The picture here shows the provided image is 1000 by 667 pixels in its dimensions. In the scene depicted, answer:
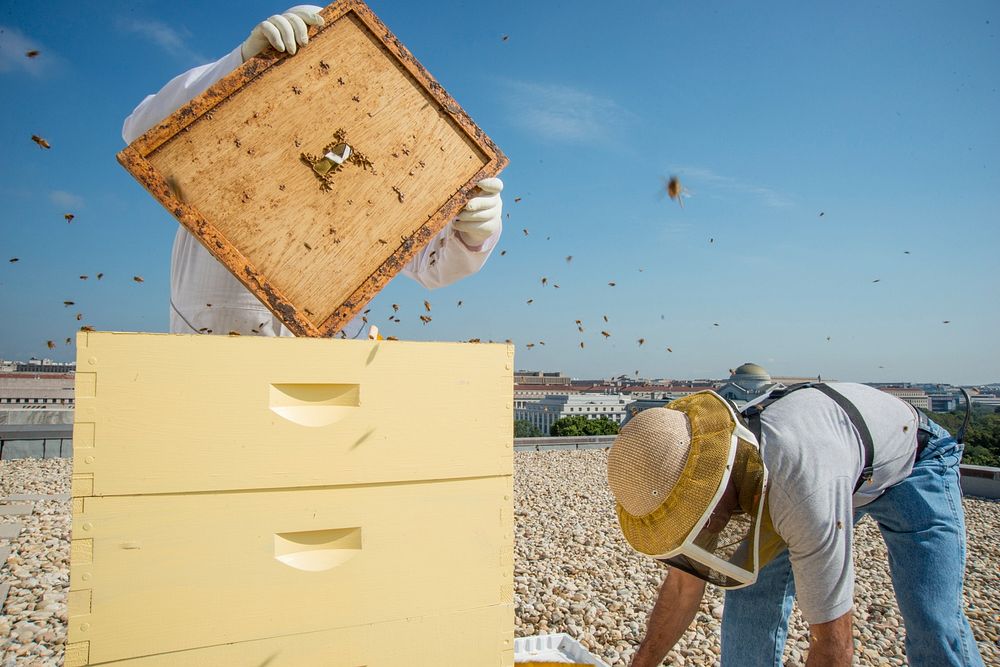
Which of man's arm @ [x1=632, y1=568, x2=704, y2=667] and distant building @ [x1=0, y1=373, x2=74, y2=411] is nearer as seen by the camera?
man's arm @ [x1=632, y1=568, x2=704, y2=667]

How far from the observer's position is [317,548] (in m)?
1.37

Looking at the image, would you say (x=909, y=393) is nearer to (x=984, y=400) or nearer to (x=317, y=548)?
(x=317, y=548)

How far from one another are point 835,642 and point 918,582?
53 centimetres

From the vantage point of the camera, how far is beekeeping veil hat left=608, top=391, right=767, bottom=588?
1668mm

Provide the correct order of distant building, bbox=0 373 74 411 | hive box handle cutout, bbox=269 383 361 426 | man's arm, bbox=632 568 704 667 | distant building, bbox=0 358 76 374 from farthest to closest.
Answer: distant building, bbox=0 358 76 374
distant building, bbox=0 373 74 411
man's arm, bbox=632 568 704 667
hive box handle cutout, bbox=269 383 361 426

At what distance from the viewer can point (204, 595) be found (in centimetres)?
128

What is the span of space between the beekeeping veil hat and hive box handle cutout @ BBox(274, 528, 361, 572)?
2.37 ft

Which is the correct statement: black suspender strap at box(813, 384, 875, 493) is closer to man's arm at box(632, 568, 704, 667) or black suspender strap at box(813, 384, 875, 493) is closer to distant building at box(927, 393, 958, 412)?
man's arm at box(632, 568, 704, 667)

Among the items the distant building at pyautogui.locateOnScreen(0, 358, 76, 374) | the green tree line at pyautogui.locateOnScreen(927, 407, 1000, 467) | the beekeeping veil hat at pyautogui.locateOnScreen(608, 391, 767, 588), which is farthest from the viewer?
the distant building at pyautogui.locateOnScreen(0, 358, 76, 374)

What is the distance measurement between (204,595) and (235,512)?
18cm

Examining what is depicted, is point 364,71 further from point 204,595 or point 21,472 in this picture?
point 21,472

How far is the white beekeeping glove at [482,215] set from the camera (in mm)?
1936

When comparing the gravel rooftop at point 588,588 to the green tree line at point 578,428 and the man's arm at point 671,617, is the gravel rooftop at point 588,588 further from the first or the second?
the green tree line at point 578,428

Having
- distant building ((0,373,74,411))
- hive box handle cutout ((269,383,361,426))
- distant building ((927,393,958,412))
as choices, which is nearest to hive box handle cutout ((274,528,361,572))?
hive box handle cutout ((269,383,361,426))
